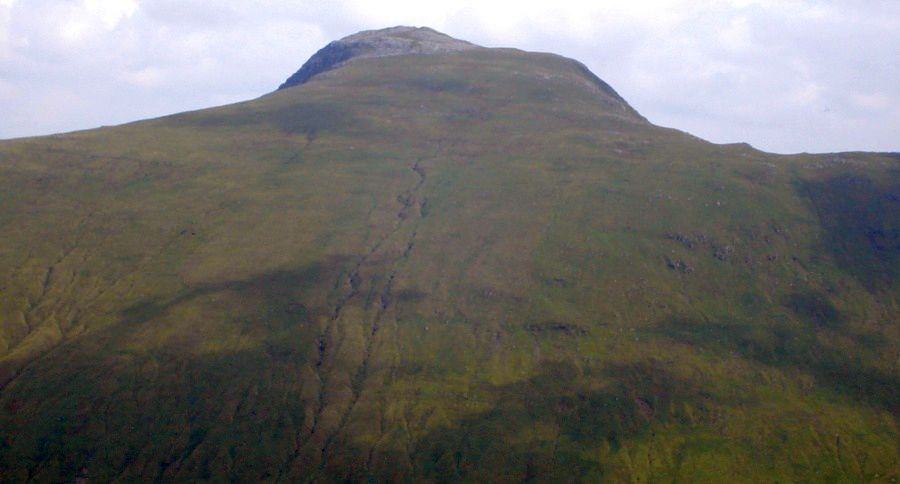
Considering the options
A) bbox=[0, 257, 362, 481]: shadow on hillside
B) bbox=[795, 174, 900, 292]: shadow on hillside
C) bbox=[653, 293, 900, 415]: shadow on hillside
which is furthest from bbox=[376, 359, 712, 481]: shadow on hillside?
bbox=[795, 174, 900, 292]: shadow on hillside

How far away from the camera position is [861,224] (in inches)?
6949

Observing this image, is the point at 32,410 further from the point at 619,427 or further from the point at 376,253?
the point at 619,427

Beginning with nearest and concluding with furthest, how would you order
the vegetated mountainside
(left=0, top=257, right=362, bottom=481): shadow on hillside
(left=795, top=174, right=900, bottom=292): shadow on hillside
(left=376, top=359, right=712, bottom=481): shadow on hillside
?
1. (left=0, top=257, right=362, bottom=481): shadow on hillside
2. (left=376, top=359, right=712, bottom=481): shadow on hillside
3. the vegetated mountainside
4. (left=795, top=174, right=900, bottom=292): shadow on hillside

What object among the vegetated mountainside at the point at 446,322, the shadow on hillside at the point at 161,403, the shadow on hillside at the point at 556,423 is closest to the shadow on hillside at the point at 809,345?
the vegetated mountainside at the point at 446,322

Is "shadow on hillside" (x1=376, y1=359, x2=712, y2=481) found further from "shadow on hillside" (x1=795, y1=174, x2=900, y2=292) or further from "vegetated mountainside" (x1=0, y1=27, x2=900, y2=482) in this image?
"shadow on hillside" (x1=795, y1=174, x2=900, y2=292)

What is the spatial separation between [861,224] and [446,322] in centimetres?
9778

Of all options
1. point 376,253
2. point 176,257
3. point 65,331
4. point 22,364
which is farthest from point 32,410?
point 376,253

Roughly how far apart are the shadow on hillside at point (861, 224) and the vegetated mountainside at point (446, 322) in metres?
0.62

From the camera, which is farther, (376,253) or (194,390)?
(376,253)

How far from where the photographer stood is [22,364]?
132 m

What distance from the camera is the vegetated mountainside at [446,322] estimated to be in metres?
121

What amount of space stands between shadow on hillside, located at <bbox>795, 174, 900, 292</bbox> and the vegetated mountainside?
62 cm

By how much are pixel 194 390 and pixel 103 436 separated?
597 inches

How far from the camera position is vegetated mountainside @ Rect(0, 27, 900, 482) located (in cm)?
12144
